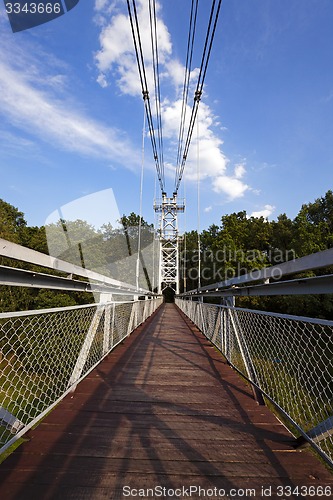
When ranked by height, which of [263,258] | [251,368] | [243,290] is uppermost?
[263,258]

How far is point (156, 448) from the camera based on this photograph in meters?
1.49

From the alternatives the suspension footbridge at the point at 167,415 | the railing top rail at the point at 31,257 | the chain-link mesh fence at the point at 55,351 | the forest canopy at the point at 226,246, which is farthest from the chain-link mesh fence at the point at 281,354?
the forest canopy at the point at 226,246

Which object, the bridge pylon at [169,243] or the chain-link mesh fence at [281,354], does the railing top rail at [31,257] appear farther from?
the bridge pylon at [169,243]

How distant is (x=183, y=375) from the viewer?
2.83m

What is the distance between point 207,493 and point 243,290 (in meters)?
2.09

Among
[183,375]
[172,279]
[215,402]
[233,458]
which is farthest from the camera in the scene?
[172,279]

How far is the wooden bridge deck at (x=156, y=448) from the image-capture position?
1223 millimetres

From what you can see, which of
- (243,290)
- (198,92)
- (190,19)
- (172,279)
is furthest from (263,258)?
(243,290)

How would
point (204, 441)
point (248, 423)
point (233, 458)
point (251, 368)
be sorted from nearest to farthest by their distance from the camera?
point (233, 458), point (204, 441), point (248, 423), point (251, 368)

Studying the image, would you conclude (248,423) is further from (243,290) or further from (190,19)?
(190,19)

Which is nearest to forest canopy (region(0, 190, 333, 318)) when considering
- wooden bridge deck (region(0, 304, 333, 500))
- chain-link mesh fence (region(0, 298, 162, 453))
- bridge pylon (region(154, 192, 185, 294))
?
bridge pylon (region(154, 192, 185, 294))

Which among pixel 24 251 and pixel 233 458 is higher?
pixel 24 251

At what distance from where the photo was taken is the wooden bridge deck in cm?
122

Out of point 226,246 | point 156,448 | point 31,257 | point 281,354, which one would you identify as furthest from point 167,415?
point 226,246
